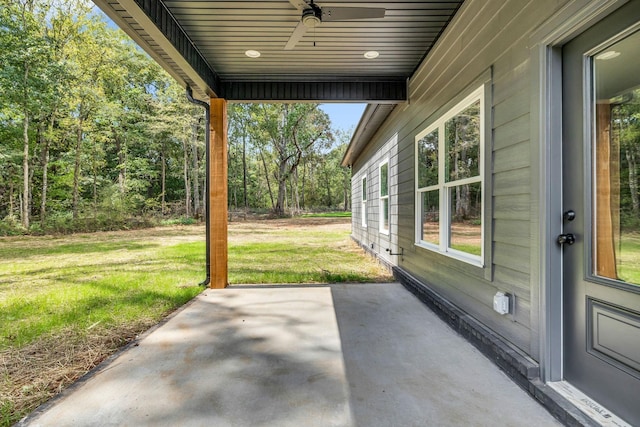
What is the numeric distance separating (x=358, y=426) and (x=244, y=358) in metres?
1.10

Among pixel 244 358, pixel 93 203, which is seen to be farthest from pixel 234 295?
pixel 93 203

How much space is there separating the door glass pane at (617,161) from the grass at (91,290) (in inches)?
125

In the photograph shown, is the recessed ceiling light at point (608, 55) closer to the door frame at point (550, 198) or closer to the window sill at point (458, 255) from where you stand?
the door frame at point (550, 198)

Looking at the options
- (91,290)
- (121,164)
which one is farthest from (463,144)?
(121,164)

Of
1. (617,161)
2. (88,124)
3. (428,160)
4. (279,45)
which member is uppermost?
(88,124)

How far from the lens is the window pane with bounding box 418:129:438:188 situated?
3573 mm

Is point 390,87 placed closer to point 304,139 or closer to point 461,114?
point 461,114

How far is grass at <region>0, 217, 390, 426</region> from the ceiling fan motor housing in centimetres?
310

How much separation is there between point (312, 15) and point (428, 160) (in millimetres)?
2138

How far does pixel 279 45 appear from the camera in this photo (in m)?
3.42

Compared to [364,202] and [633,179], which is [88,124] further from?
[633,179]

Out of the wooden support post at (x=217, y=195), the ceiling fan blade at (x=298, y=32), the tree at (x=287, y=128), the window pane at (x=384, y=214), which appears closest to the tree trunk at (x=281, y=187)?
the tree at (x=287, y=128)

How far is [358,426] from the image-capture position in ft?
5.11

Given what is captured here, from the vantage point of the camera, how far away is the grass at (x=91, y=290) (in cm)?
223
